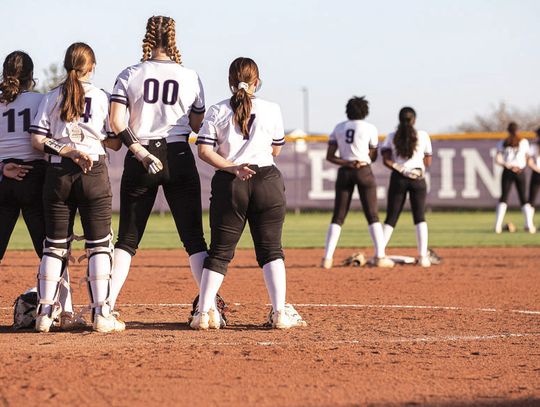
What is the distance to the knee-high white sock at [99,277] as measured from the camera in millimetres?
7918

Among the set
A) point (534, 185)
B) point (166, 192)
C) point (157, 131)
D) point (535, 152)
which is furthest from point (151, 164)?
point (535, 152)

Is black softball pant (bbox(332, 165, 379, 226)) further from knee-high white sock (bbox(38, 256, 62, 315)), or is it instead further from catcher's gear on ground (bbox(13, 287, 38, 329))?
knee-high white sock (bbox(38, 256, 62, 315))

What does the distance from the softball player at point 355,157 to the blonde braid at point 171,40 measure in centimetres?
572

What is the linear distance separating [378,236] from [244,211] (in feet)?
20.8

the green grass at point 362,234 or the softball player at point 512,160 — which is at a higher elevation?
the softball player at point 512,160

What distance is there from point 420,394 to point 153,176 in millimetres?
3043

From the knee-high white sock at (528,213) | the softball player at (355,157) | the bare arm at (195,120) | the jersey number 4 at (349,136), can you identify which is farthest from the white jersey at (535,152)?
the bare arm at (195,120)

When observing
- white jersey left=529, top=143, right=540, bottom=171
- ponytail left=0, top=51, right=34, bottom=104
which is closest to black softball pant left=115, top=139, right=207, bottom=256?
ponytail left=0, top=51, right=34, bottom=104

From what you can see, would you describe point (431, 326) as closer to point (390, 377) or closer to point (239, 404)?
point (390, 377)

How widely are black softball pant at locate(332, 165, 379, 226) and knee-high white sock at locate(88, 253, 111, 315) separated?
626 centimetres

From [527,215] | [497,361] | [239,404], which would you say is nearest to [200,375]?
[239,404]

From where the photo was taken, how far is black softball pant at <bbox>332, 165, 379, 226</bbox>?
13.8 metres

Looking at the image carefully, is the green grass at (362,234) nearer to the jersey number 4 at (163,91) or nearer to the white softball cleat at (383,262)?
the white softball cleat at (383,262)

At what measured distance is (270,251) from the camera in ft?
26.7
